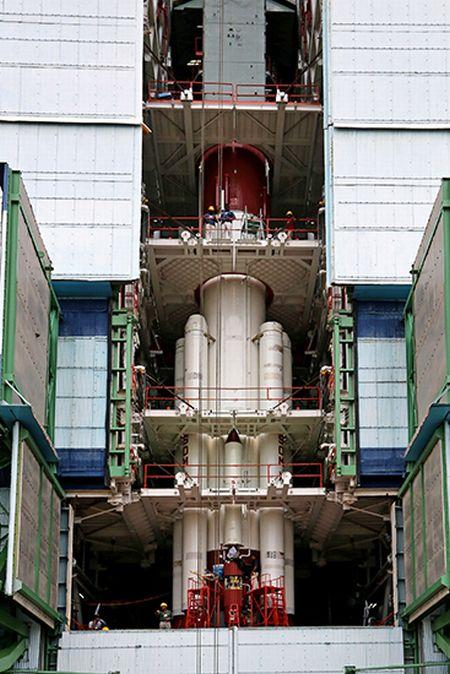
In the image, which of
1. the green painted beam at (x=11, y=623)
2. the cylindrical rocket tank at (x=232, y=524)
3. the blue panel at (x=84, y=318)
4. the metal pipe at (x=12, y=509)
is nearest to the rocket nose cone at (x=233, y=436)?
the cylindrical rocket tank at (x=232, y=524)

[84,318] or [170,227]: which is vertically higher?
[170,227]

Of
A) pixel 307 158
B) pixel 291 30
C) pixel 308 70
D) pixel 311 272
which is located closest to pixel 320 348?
pixel 311 272

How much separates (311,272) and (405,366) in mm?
8943

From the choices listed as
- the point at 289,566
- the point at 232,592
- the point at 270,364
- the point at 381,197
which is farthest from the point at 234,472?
the point at 381,197

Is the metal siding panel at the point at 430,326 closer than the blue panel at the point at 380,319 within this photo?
Yes

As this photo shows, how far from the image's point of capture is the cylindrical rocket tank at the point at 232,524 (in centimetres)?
4916

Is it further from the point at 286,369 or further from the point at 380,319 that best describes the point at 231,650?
the point at 286,369

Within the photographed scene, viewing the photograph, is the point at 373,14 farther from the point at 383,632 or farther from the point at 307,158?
the point at 383,632

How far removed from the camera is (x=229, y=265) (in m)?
52.9

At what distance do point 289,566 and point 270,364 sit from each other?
784 centimetres

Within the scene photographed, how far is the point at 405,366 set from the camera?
151 feet

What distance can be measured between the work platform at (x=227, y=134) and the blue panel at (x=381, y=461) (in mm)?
14315

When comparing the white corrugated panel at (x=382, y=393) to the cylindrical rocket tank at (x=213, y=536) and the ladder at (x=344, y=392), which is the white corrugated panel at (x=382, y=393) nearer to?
the ladder at (x=344, y=392)

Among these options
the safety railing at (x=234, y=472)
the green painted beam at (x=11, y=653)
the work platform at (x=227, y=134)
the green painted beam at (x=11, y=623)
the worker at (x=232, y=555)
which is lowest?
the green painted beam at (x=11, y=653)
